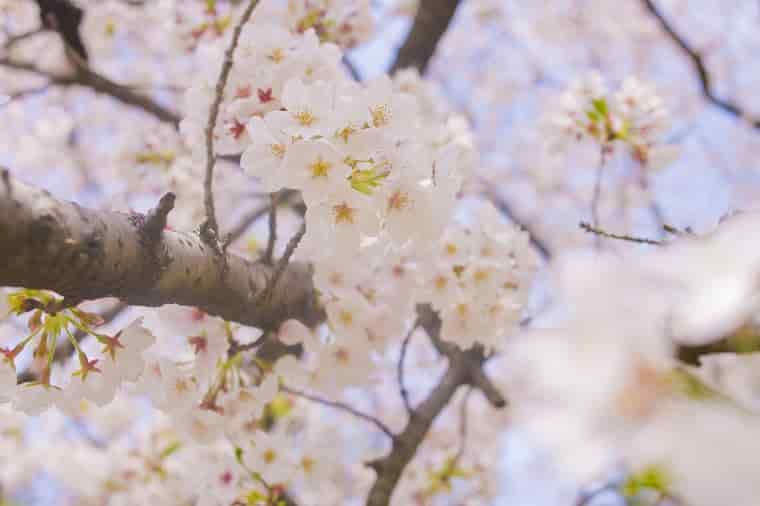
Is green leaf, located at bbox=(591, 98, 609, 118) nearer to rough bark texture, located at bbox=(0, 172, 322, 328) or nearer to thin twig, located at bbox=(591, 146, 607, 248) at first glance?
thin twig, located at bbox=(591, 146, 607, 248)

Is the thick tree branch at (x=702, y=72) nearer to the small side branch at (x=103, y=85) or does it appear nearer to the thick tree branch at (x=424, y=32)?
the thick tree branch at (x=424, y=32)

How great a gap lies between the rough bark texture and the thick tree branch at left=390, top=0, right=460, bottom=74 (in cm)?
246

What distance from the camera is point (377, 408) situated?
6.48 meters

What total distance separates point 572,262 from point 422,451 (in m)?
4.23

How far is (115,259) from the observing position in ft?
3.40

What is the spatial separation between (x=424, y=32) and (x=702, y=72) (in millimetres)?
1459

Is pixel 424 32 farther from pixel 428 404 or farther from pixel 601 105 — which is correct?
pixel 428 404

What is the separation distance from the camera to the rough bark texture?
89 cm

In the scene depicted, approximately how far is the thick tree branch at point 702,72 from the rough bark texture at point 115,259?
8.91 ft

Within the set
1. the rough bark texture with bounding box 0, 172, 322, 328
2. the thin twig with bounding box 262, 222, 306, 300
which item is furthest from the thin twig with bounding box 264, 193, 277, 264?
the thin twig with bounding box 262, 222, 306, 300

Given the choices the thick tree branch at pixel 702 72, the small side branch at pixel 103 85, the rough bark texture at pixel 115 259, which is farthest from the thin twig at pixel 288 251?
the thick tree branch at pixel 702 72

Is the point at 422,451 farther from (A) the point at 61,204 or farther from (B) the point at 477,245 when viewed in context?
(A) the point at 61,204

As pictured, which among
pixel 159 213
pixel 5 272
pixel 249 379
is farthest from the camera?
pixel 249 379

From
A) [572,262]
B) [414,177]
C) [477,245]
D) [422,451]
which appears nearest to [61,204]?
[414,177]
